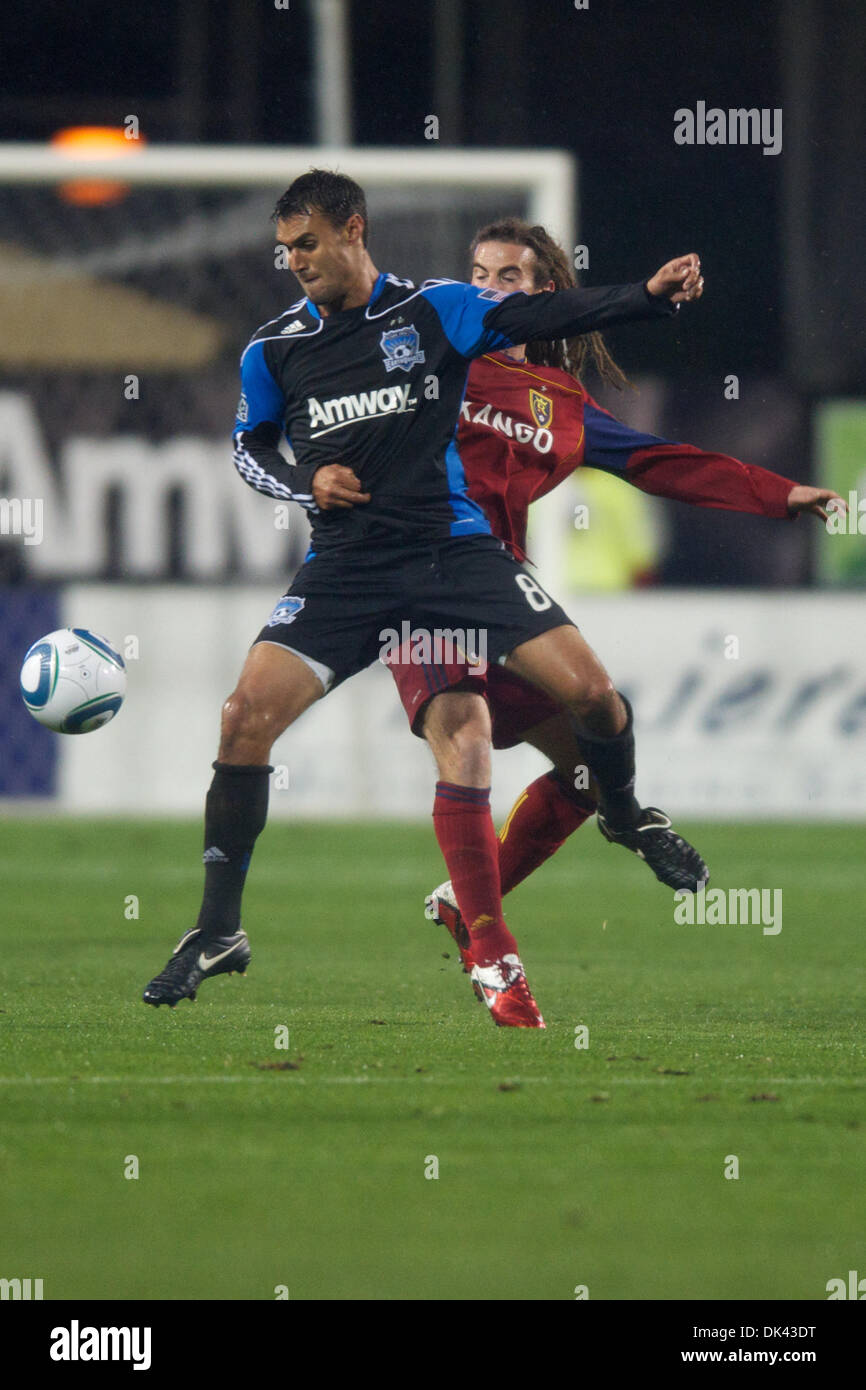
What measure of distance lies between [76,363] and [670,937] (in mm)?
7012

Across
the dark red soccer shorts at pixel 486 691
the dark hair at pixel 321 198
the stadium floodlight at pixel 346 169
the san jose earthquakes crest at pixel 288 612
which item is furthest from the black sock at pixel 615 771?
the stadium floodlight at pixel 346 169

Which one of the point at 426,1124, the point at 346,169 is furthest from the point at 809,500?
the point at 346,169

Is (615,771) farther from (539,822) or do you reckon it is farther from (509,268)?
(509,268)

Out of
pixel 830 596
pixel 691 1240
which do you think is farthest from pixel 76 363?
pixel 691 1240

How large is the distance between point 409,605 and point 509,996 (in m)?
1.01

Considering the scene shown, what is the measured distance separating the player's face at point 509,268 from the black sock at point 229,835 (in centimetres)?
167

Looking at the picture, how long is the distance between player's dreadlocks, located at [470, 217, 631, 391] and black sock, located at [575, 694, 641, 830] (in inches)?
44.4

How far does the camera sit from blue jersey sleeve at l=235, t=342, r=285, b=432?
5531 millimetres

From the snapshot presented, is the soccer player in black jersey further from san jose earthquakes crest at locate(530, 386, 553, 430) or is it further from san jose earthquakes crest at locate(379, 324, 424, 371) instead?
san jose earthquakes crest at locate(530, 386, 553, 430)

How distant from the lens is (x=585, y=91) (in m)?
25.4

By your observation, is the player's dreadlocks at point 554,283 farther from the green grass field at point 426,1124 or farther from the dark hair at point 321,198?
the green grass field at point 426,1124

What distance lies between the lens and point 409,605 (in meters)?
5.38

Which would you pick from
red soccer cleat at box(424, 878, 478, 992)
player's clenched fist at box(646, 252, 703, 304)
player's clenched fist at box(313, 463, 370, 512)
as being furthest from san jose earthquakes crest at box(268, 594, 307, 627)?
player's clenched fist at box(646, 252, 703, 304)

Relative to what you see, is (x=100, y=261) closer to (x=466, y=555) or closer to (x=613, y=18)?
(x=466, y=555)
